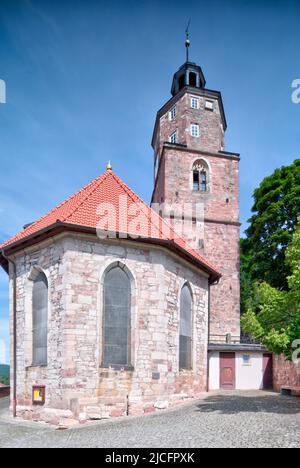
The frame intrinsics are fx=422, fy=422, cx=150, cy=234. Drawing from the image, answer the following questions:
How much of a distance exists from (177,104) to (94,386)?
17.8 m

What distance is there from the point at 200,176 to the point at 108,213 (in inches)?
474

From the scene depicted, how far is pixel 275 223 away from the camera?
24.9m

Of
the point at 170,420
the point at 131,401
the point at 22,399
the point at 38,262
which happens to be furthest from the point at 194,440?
the point at 38,262

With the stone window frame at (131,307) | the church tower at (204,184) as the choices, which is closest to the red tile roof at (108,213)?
the stone window frame at (131,307)

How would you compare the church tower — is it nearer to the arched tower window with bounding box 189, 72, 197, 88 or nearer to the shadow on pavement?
the arched tower window with bounding box 189, 72, 197, 88

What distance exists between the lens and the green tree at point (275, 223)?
23.8 metres

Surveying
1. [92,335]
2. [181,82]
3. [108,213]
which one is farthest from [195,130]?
[92,335]

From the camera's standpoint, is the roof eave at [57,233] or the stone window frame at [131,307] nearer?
the roof eave at [57,233]

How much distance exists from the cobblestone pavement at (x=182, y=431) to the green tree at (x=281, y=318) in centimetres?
178

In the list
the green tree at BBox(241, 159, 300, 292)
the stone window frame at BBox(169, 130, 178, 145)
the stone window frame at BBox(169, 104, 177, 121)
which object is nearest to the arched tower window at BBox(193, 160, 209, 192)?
the stone window frame at BBox(169, 130, 178, 145)

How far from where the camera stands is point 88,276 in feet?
37.4

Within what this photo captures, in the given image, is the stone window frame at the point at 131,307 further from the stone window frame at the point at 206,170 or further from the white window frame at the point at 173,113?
the white window frame at the point at 173,113

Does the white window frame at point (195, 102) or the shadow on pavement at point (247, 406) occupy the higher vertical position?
the white window frame at point (195, 102)
